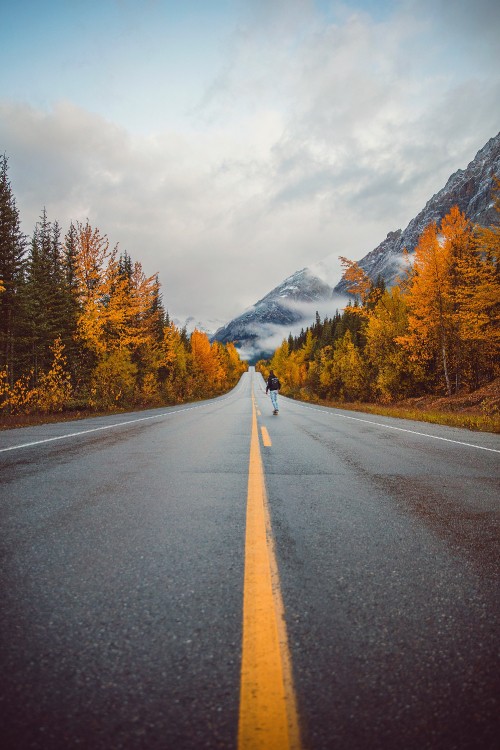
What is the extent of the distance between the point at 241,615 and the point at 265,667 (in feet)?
1.22

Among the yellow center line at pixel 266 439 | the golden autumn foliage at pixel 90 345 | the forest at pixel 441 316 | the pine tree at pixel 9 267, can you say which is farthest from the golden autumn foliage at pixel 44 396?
the forest at pixel 441 316

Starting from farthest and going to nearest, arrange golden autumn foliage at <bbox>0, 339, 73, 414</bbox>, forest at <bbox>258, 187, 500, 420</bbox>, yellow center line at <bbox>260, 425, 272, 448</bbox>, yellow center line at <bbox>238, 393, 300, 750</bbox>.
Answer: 1. forest at <bbox>258, 187, 500, 420</bbox>
2. golden autumn foliage at <bbox>0, 339, 73, 414</bbox>
3. yellow center line at <bbox>260, 425, 272, 448</bbox>
4. yellow center line at <bbox>238, 393, 300, 750</bbox>

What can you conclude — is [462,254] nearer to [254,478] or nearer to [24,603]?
[254,478]

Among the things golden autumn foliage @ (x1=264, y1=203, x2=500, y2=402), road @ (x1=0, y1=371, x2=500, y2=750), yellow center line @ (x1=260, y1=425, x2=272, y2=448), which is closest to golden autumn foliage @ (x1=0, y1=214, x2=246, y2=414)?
yellow center line @ (x1=260, y1=425, x2=272, y2=448)

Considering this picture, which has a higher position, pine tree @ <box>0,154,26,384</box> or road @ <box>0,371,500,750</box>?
pine tree @ <box>0,154,26,384</box>

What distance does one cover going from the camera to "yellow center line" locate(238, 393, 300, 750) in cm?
112

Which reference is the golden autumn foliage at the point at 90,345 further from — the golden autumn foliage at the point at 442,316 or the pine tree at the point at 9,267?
the golden autumn foliage at the point at 442,316

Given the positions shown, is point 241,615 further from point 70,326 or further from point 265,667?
point 70,326

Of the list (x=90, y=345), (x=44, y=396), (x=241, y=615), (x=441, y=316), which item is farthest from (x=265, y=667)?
(x=441, y=316)

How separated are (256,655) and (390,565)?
49.5 inches

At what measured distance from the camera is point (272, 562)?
2367mm

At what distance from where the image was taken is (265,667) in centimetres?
141

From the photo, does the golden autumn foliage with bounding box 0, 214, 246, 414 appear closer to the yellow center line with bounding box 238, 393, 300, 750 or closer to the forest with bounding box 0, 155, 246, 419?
the forest with bounding box 0, 155, 246, 419

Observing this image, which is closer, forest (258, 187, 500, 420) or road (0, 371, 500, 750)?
road (0, 371, 500, 750)
